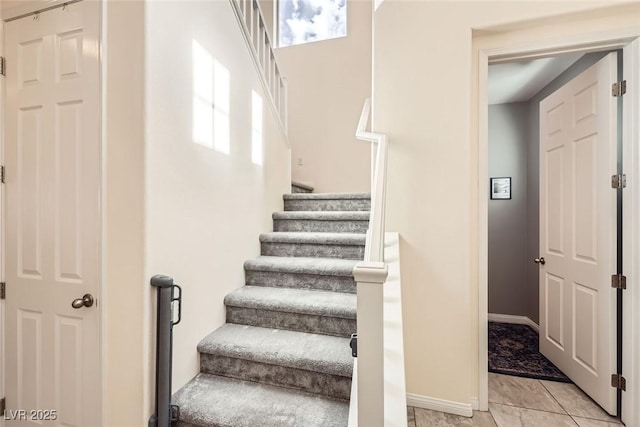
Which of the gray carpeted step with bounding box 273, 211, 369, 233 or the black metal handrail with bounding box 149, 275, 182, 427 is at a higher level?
the gray carpeted step with bounding box 273, 211, 369, 233

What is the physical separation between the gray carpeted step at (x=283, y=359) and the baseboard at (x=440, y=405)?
0.81 metres

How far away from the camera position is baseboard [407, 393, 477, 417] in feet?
6.17

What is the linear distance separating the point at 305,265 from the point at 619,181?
7.18 feet

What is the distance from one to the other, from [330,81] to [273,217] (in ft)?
8.25

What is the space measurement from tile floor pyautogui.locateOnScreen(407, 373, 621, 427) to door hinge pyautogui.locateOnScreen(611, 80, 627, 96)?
216cm

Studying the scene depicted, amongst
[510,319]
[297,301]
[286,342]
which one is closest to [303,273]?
[297,301]

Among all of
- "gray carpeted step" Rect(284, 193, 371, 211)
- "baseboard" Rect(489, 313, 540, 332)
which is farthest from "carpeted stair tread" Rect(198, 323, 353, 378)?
"baseboard" Rect(489, 313, 540, 332)

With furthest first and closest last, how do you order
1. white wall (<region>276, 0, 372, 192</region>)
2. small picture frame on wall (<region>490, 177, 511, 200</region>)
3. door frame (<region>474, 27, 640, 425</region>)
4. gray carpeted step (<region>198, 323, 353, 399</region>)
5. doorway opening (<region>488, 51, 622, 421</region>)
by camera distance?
1. white wall (<region>276, 0, 372, 192</region>)
2. small picture frame on wall (<region>490, 177, 511, 200</region>)
3. doorway opening (<region>488, 51, 622, 421</region>)
4. door frame (<region>474, 27, 640, 425</region>)
5. gray carpeted step (<region>198, 323, 353, 399</region>)

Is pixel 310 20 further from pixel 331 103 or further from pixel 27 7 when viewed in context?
pixel 27 7

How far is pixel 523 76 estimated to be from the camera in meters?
2.88

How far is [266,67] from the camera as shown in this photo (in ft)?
8.84

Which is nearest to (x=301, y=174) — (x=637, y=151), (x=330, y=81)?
(x=330, y=81)

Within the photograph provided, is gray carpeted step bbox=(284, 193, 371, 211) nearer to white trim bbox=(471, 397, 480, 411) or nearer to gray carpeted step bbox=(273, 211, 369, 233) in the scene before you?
gray carpeted step bbox=(273, 211, 369, 233)

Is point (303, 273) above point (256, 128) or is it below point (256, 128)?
below
